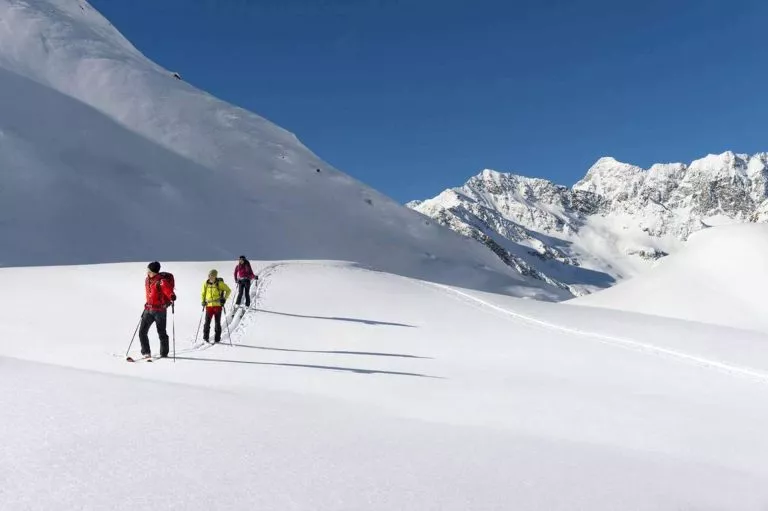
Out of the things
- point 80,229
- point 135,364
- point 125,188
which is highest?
point 125,188

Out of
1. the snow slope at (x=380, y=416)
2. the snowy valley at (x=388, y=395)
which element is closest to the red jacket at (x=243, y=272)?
the snowy valley at (x=388, y=395)

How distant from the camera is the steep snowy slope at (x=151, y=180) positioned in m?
67.9

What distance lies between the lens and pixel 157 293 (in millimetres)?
12664

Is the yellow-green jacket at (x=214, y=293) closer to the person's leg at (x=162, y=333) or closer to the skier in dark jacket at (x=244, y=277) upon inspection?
the person's leg at (x=162, y=333)

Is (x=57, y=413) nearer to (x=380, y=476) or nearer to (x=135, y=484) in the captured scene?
(x=135, y=484)

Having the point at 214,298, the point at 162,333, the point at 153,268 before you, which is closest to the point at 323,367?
the point at 162,333

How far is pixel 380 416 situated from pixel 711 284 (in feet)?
A: 110

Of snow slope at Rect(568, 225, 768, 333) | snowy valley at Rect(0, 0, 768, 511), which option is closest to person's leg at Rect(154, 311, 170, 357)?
snowy valley at Rect(0, 0, 768, 511)

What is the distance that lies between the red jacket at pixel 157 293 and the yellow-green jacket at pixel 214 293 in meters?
2.78

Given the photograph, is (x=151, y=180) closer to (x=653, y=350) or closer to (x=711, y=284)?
(x=711, y=284)

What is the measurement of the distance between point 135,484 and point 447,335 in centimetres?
1414

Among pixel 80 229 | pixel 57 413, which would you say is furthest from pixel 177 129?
pixel 57 413

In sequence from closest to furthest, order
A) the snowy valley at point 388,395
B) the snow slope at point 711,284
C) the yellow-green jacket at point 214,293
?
1. the snowy valley at point 388,395
2. the yellow-green jacket at point 214,293
3. the snow slope at point 711,284

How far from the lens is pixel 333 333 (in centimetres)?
1728
